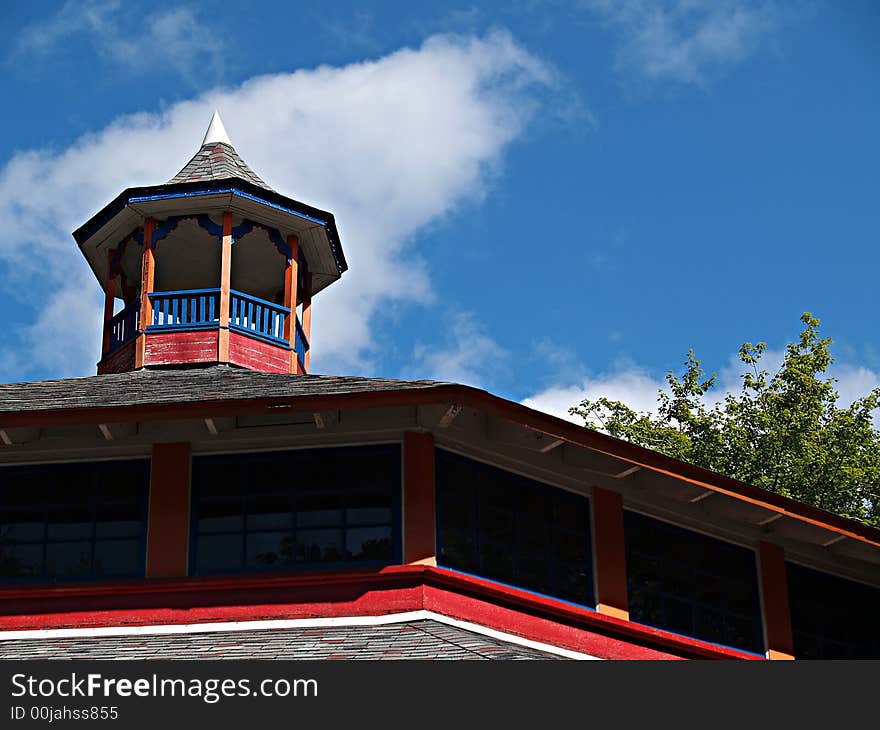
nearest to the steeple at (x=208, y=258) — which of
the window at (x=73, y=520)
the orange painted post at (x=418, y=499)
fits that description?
the window at (x=73, y=520)

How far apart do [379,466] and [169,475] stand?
2402 millimetres

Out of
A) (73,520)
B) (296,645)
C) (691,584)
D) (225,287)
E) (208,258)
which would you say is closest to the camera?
Answer: (296,645)

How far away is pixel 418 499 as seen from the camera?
15070 mm

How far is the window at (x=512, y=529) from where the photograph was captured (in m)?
15.3

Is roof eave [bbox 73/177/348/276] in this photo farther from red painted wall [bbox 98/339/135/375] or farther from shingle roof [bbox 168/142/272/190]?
red painted wall [bbox 98/339/135/375]

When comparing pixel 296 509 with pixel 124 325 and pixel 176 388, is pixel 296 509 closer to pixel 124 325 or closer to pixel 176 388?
pixel 176 388

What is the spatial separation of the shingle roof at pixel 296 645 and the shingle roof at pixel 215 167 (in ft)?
27.4

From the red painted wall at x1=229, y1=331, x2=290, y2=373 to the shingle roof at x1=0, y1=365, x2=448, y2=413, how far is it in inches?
58.4

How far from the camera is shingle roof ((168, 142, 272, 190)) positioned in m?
21.0

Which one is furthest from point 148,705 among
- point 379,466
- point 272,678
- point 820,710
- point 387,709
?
point 379,466

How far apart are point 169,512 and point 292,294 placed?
20.3ft

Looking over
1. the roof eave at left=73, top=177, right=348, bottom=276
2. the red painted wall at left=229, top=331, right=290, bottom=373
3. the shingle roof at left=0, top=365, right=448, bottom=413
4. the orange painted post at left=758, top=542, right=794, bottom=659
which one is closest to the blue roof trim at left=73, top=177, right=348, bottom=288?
the roof eave at left=73, top=177, right=348, bottom=276

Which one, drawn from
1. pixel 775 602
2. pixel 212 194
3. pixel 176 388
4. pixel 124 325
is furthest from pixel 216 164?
pixel 775 602

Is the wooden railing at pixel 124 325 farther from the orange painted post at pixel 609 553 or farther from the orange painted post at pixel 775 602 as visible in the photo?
the orange painted post at pixel 775 602
